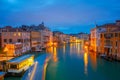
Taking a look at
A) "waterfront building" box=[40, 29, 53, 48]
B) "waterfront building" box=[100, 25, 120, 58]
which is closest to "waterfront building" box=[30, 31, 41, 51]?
"waterfront building" box=[40, 29, 53, 48]

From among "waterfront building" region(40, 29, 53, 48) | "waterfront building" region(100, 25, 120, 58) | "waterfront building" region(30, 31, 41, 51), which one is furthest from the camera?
"waterfront building" region(40, 29, 53, 48)

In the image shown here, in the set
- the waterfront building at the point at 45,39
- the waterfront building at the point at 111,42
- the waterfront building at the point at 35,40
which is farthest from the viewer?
the waterfront building at the point at 45,39

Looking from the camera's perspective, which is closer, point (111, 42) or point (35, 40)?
point (111, 42)

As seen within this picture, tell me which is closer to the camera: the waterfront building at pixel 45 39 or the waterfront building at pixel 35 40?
the waterfront building at pixel 35 40

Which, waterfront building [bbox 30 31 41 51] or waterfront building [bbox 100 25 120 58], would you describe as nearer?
waterfront building [bbox 100 25 120 58]

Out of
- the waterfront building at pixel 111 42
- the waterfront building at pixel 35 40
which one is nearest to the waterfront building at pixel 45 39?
the waterfront building at pixel 35 40

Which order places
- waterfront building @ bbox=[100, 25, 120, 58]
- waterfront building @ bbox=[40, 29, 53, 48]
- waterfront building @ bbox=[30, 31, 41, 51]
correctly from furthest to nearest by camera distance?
1. waterfront building @ bbox=[40, 29, 53, 48]
2. waterfront building @ bbox=[30, 31, 41, 51]
3. waterfront building @ bbox=[100, 25, 120, 58]

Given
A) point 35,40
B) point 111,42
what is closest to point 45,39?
point 35,40

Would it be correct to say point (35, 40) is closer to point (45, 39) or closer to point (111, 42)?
point (45, 39)

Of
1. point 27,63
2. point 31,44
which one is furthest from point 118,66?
point 31,44

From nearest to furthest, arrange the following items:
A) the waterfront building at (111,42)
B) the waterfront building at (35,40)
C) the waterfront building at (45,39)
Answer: the waterfront building at (111,42)
the waterfront building at (35,40)
the waterfront building at (45,39)

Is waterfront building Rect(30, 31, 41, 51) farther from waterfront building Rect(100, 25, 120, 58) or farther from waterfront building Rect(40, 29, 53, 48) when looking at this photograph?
waterfront building Rect(100, 25, 120, 58)

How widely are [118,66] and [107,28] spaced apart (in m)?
11.0

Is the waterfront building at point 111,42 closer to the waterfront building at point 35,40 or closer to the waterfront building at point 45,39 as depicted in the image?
the waterfront building at point 35,40
